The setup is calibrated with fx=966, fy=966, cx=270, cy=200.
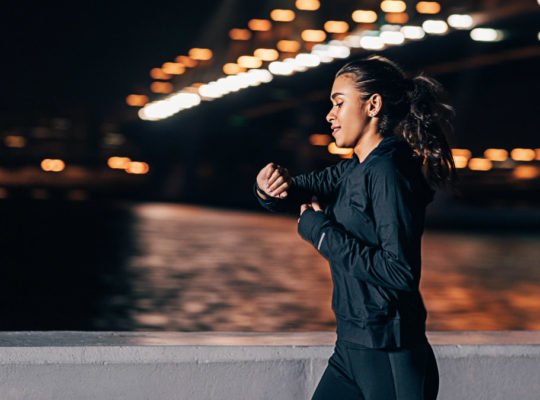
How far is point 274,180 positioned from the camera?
266 cm

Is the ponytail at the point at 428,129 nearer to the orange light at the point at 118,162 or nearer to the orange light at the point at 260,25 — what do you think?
the orange light at the point at 260,25

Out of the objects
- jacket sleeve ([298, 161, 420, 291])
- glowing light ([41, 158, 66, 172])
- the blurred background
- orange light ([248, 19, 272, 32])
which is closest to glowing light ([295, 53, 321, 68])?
the blurred background

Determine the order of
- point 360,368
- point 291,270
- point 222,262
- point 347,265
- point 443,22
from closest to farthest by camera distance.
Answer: point 347,265, point 360,368, point 291,270, point 222,262, point 443,22

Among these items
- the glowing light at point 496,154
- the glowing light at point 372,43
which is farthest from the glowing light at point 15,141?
the glowing light at point 372,43

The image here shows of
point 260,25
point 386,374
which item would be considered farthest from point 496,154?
point 386,374

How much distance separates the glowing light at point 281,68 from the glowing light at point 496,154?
47.6 ft

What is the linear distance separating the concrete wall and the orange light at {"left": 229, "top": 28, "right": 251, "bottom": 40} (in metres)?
73.4

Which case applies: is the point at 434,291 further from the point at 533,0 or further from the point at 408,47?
the point at 408,47

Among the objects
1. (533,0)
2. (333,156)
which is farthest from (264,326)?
(333,156)

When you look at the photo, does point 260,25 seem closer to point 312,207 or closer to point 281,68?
point 281,68

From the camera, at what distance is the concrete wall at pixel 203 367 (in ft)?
11.0

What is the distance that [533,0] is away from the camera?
33656 mm

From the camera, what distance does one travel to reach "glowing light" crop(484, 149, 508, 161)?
58.3 m

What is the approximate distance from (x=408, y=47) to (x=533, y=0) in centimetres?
775
